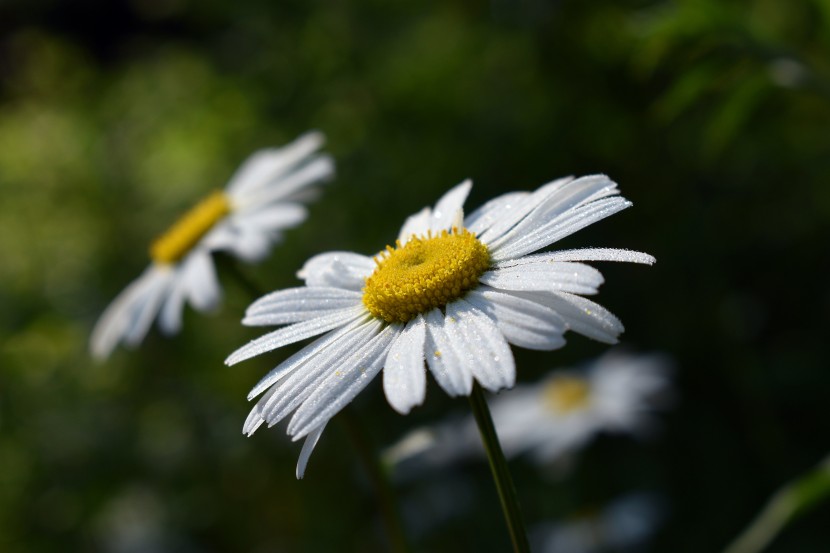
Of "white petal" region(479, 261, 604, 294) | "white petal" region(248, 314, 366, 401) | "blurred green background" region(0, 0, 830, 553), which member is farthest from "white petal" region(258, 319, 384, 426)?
"blurred green background" region(0, 0, 830, 553)

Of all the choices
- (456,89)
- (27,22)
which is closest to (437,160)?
(456,89)

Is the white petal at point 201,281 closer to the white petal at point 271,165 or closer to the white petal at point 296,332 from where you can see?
the white petal at point 271,165

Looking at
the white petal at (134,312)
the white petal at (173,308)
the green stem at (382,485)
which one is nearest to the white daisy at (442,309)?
the green stem at (382,485)

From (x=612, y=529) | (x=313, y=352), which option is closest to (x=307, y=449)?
(x=313, y=352)

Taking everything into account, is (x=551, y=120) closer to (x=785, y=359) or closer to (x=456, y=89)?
(x=456, y=89)

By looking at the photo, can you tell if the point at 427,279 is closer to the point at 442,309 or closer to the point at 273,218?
the point at 442,309

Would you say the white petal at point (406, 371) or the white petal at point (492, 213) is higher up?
the white petal at point (492, 213)

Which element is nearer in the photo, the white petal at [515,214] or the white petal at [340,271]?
the white petal at [515,214]
